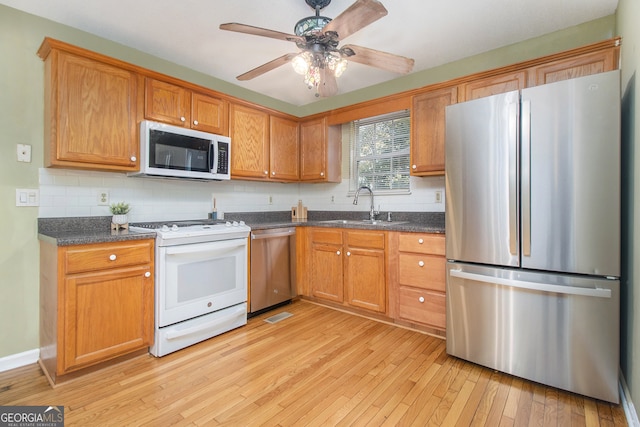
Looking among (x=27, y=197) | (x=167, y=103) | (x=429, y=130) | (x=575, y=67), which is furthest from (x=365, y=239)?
(x=27, y=197)

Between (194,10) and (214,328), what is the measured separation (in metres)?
2.48

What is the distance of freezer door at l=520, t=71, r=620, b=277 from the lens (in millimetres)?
1682

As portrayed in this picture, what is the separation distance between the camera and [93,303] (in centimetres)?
200

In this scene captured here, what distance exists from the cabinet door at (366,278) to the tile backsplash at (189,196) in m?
0.77

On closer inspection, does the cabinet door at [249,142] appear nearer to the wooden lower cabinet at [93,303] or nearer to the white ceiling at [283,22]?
the white ceiling at [283,22]

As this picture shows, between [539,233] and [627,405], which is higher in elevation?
[539,233]

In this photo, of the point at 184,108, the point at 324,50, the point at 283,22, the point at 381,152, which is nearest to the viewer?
the point at 324,50

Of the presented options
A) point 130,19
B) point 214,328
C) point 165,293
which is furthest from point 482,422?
point 130,19

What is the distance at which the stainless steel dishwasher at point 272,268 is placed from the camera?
305 cm

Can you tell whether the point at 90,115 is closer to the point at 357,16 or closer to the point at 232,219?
the point at 232,219

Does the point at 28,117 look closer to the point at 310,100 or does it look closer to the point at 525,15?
the point at 310,100

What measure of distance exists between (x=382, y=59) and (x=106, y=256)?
2.28 m

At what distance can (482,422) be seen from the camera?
1.59 meters

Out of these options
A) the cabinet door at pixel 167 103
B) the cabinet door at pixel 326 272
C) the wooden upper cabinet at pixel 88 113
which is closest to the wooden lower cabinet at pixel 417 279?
the cabinet door at pixel 326 272
